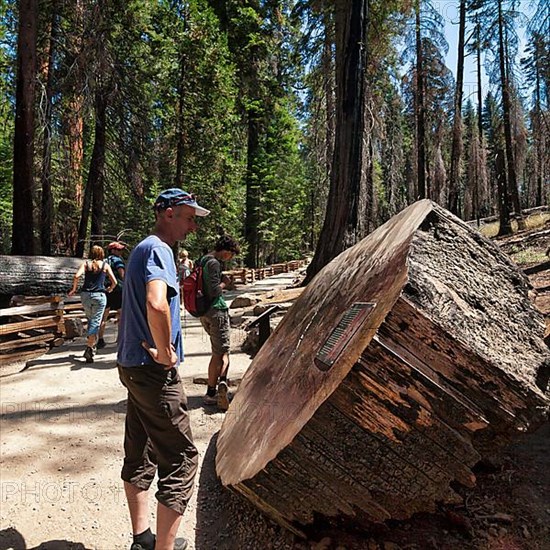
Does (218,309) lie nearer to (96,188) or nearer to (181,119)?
(96,188)

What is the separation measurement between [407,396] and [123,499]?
2564mm

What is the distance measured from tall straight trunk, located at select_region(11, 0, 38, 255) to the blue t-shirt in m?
9.28

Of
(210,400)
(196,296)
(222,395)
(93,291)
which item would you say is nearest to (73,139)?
(93,291)

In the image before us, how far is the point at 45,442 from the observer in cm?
424

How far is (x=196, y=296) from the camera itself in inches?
189

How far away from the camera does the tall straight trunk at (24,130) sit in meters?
10.4

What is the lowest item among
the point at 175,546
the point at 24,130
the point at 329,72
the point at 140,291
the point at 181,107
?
the point at 175,546

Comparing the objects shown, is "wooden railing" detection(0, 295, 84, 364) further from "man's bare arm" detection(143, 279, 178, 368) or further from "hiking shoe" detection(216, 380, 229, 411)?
"man's bare arm" detection(143, 279, 178, 368)

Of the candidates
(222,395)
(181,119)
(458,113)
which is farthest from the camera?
(181,119)

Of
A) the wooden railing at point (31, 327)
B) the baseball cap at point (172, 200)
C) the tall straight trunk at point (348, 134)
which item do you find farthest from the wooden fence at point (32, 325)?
the baseball cap at point (172, 200)

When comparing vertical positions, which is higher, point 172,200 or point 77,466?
point 172,200

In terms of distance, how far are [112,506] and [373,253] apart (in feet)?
8.31

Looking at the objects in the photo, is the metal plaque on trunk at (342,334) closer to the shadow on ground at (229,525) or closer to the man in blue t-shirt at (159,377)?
the man in blue t-shirt at (159,377)

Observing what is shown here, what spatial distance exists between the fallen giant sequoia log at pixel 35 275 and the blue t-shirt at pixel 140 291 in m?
7.96
